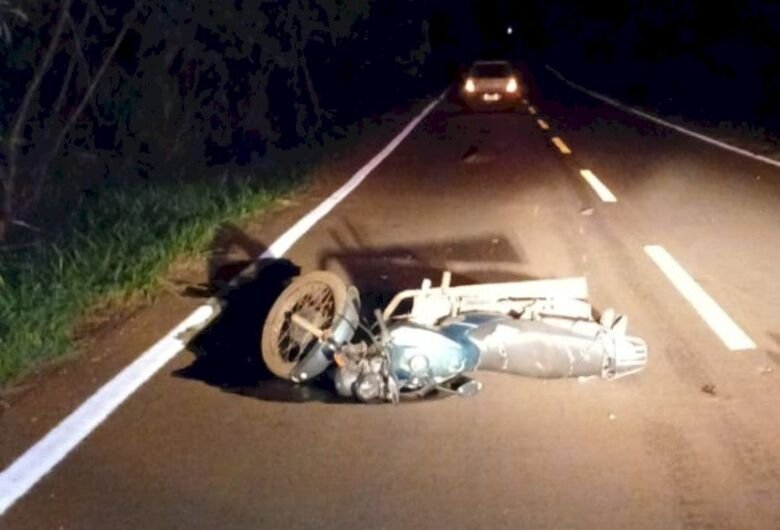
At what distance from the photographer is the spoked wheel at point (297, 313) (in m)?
7.79

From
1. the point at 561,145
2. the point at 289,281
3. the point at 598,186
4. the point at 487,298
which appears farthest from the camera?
the point at 561,145

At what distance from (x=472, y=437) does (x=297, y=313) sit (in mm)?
1641

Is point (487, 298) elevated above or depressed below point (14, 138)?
above

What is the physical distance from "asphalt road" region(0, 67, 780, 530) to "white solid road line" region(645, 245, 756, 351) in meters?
0.07

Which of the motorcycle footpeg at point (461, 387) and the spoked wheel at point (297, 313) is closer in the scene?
the motorcycle footpeg at point (461, 387)

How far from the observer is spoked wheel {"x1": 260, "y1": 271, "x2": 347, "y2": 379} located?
7.79 m

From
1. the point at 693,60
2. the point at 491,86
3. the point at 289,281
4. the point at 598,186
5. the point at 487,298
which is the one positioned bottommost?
the point at 693,60

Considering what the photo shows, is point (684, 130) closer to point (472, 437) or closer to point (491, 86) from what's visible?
point (491, 86)

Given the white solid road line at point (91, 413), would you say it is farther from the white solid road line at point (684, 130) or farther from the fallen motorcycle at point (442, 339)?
the white solid road line at point (684, 130)

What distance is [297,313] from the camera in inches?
311

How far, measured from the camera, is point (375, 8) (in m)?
46.2

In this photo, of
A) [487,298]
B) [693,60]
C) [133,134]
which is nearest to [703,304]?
[487,298]

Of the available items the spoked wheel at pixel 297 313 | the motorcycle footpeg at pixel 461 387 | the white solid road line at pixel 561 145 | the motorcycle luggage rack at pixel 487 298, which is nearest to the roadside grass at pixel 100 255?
the spoked wheel at pixel 297 313

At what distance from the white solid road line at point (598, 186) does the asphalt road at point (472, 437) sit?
4499mm
